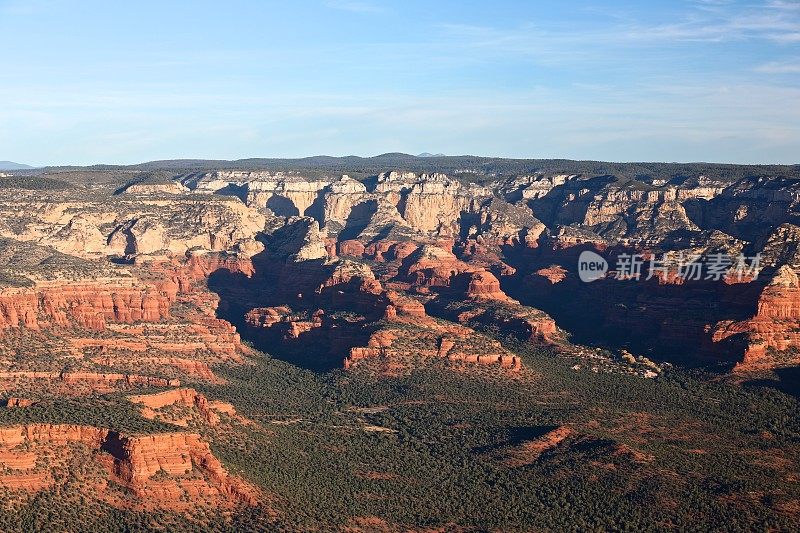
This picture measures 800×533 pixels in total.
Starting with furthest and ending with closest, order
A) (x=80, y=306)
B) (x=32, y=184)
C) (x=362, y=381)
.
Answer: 1. (x=32, y=184)
2. (x=80, y=306)
3. (x=362, y=381)

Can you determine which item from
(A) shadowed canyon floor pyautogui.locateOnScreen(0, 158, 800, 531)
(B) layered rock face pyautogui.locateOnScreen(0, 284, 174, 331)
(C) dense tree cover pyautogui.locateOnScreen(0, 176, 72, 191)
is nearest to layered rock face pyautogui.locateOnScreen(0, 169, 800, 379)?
(B) layered rock face pyautogui.locateOnScreen(0, 284, 174, 331)

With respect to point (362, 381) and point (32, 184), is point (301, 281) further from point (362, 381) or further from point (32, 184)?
point (32, 184)

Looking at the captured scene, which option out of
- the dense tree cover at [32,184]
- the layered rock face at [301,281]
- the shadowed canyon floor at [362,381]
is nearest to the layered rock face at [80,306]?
the layered rock face at [301,281]

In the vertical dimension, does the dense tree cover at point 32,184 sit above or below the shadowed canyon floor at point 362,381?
above

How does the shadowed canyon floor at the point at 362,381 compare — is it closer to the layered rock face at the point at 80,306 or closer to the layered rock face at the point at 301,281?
the layered rock face at the point at 80,306

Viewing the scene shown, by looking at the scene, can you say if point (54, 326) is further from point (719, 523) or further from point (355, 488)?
point (719, 523)

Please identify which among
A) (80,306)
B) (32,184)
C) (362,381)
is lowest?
(362,381)

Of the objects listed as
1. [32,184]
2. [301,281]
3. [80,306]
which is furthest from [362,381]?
[32,184]

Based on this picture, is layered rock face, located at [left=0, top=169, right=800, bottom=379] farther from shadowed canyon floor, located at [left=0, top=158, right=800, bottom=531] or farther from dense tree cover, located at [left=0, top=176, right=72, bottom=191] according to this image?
dense tree cover, located at [left=0, top=176, right=72, bottom=191]

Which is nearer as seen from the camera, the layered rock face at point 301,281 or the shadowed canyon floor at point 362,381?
the shadowed canyon floor at point 362,381
